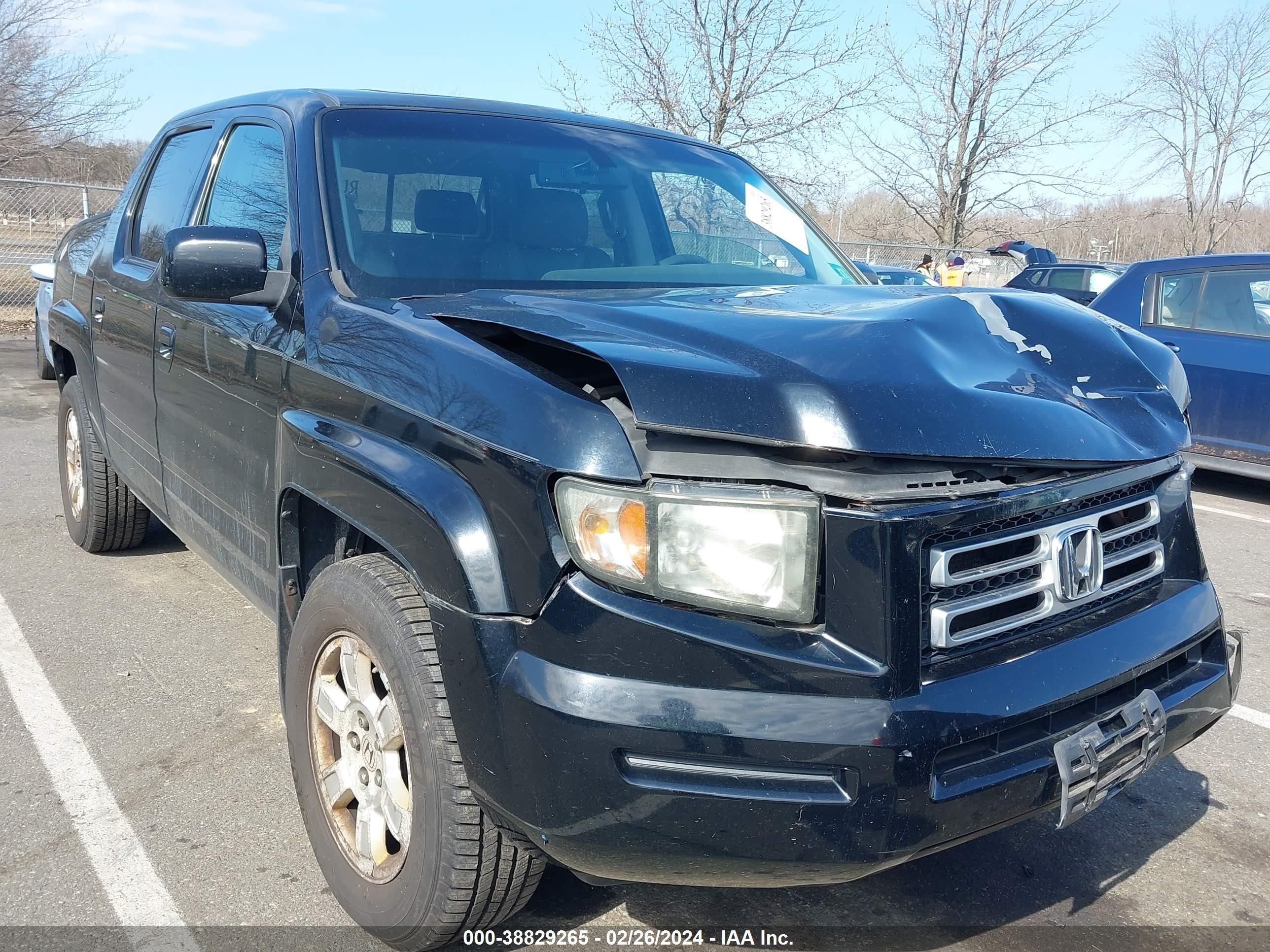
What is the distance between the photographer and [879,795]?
5.82 ft

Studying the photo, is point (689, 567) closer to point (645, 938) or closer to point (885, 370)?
point (885, 370)

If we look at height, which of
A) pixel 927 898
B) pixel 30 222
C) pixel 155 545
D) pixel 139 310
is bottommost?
pixel 927 898

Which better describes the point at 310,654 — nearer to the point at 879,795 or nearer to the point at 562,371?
the point at 562,371

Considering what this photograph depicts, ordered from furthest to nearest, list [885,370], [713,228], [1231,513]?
[1231,513], [713,228], [885,370]

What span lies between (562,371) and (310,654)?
929 mm

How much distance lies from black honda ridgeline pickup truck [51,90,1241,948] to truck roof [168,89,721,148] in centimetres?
37

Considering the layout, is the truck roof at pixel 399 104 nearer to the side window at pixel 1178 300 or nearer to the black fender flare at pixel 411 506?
the black fender flare at pixel 411 506

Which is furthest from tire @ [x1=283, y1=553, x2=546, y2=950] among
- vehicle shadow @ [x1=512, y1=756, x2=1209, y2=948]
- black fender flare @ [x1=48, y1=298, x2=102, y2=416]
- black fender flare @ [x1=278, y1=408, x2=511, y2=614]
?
black fender flare @ [x1=48, y1=298, x2=102, y2=416]

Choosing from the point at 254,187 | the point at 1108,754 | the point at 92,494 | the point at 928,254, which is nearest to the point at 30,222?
the point at 92,494

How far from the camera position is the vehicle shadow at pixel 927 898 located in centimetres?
249

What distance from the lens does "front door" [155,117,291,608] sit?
2820mm

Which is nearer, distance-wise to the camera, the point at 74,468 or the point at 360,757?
the point at 360,757

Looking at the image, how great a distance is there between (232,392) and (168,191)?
4.87ft

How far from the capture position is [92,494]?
483 cm
